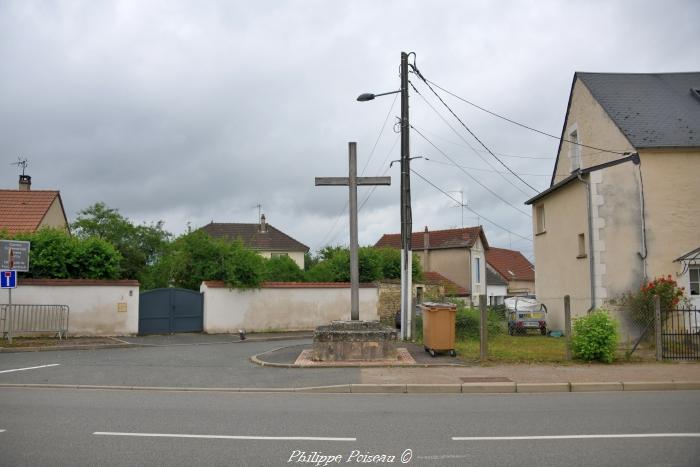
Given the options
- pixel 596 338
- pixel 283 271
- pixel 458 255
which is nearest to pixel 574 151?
Result: pixel 596 338

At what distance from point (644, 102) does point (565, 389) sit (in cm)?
1400

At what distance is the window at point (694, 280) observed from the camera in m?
17.4

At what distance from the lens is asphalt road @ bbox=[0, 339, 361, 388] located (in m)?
11.2

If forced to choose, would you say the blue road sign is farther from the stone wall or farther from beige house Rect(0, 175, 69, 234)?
the stone wall

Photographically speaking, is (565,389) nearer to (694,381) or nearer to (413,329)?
(694,381)

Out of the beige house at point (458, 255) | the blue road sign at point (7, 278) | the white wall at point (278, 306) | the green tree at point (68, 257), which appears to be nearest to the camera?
the blue road sign at point (7, 278)

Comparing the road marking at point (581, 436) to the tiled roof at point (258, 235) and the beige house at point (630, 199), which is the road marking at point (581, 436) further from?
the tiled roof at point (258, 235)

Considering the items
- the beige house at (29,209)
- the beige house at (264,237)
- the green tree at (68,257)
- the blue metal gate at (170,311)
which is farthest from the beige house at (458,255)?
the green tree at (68,257)

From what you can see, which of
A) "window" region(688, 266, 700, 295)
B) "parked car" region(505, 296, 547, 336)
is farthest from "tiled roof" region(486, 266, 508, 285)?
"window" region(688, 266, 700, 295)

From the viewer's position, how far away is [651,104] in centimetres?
2014

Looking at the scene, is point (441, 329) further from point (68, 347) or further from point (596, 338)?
point (68, 347)

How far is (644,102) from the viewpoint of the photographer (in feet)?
66.6

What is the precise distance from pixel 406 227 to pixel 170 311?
10680 millimetres

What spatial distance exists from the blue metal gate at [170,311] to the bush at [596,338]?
15.5 m
